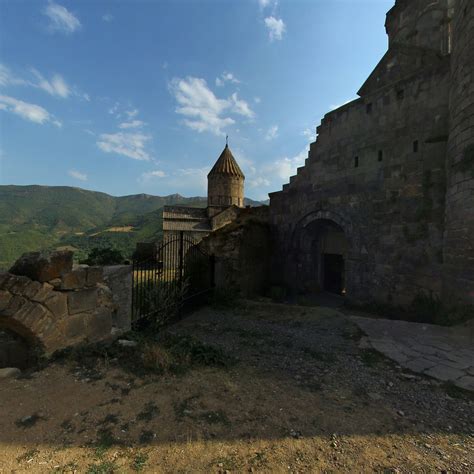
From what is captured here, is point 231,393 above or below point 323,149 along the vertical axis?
below

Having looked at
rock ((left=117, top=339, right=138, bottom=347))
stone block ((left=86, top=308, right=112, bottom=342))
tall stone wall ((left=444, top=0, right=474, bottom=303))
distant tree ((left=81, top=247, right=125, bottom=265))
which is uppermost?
tall stone wall ((left=444, top=0, right=474, bottom=303))

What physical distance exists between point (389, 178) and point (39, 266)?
9.50m

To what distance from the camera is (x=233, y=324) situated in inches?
265

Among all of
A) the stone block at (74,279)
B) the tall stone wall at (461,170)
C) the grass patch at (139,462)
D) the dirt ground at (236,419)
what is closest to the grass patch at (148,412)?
the dirt ground at (236,419)

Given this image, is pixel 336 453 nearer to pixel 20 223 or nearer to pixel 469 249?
pixel 469 249

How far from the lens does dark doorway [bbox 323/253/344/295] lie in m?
12.5

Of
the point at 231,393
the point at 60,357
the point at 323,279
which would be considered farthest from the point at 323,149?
the point at 60,357

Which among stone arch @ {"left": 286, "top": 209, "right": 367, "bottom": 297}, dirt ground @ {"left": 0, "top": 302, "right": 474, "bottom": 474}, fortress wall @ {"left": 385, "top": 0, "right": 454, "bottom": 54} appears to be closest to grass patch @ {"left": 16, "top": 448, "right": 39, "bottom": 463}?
dirt ground @ {"left": 0, "top": 302, "right": 474, "bottom": 474}

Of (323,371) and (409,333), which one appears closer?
(323,371)

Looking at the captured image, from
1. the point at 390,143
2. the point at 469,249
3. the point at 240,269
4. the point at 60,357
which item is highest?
the point at 390,143

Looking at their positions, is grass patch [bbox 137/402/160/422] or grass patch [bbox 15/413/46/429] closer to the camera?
grass patch [bbox 15/413/46/429]

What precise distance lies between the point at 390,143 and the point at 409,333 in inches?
247

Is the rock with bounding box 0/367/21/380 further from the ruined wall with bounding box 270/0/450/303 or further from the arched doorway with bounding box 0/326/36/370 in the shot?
the ruined wall with bounding box 270/0/450/303

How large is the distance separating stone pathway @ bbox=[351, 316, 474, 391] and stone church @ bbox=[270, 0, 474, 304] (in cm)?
139
